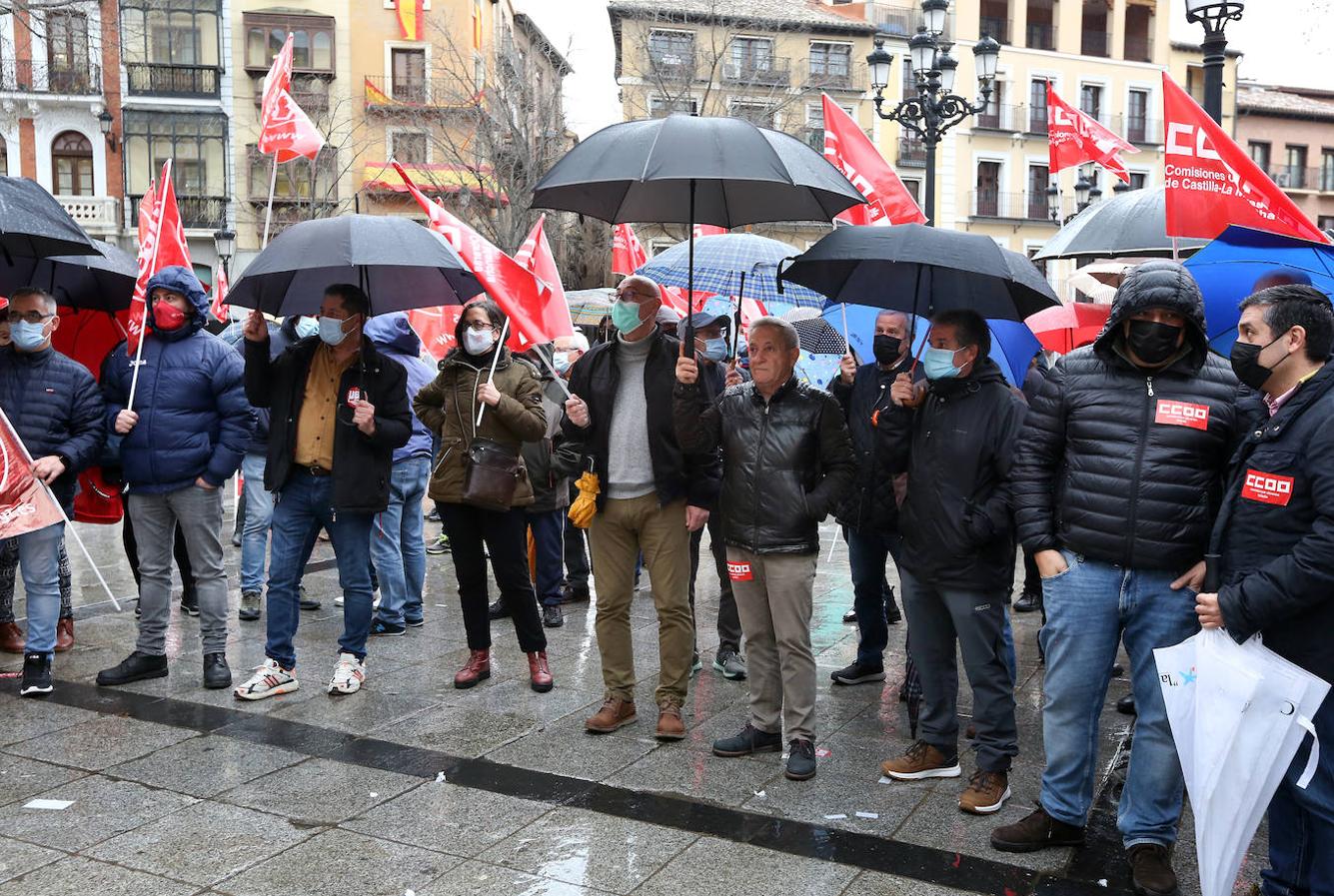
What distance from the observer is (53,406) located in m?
6.20

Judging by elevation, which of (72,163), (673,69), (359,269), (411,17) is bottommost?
(359,269)

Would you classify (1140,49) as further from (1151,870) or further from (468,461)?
(1151,870)

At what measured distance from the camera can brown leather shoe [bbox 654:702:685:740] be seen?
5402 mm

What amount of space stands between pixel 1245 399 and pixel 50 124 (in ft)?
133

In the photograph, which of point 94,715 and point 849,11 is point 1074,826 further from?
point 849,11

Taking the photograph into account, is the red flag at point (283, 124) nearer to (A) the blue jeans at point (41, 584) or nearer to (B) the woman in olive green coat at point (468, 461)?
A: (B) the woman in olive green coat at point (468, 461)

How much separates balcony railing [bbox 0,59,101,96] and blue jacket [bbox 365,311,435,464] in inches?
1327

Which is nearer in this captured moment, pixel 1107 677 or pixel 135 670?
pixel 1107 677

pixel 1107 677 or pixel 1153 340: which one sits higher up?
pixel 1153 340

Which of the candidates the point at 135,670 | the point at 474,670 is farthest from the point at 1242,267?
the point at 135,670

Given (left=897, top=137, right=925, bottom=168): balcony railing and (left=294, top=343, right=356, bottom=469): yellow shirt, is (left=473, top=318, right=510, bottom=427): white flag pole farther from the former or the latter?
(left=897, top=137, right=925, bottom=168): balcony railing

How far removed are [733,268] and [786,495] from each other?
74.5 inches

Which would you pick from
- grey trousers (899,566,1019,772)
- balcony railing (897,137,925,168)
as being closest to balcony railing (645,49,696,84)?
balcony railing (897,137,925,168)

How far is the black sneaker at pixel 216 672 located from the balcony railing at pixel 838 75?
4150 centimetres
